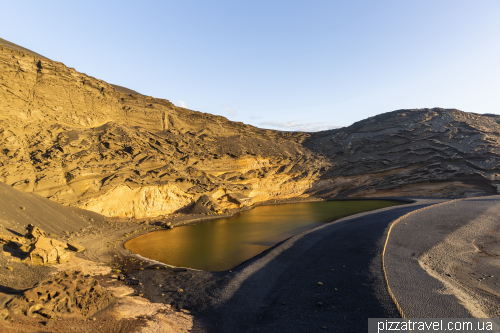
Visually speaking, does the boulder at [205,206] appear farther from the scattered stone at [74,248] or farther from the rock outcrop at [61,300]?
the rock outcrop at [61,300]

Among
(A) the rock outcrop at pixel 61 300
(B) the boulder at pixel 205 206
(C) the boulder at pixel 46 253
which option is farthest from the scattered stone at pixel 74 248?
(B) the boulder at pixel 205 206

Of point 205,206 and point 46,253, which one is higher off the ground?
point 46,253

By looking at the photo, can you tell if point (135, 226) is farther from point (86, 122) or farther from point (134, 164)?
point (86, 122)

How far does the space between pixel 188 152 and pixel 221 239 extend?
45.8ft

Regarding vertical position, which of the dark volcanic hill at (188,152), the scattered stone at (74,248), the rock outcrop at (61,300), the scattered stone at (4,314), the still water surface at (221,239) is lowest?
the still water surface at (221,239)

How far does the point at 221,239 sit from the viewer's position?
60.0 feet

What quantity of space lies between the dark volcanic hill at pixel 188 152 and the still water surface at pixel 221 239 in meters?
5.18

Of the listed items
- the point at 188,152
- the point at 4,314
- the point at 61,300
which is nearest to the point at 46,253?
the point at 61,300

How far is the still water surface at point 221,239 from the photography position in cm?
1419

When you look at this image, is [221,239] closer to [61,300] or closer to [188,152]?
[61,300]

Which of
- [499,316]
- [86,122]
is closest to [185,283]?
[499,316]

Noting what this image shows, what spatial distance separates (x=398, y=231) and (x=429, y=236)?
129 centimetres

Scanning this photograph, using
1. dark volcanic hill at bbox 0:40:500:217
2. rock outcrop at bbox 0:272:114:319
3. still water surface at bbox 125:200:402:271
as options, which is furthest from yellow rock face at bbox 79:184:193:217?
rock outcrop at bbox 0:272:114:319

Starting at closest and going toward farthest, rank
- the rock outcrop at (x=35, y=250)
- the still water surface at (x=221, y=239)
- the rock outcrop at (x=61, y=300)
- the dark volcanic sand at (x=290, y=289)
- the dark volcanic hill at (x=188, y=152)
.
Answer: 1. the rock outcrop at (x=61, y=300)
2. the dark volcanic sand at (x=290, y=289)
3. the rock outcrop at (x=35, y=250)
4. the still water surface at (x=221, y=239)
5. the dark volcanic hill at (x=188, y=152)
